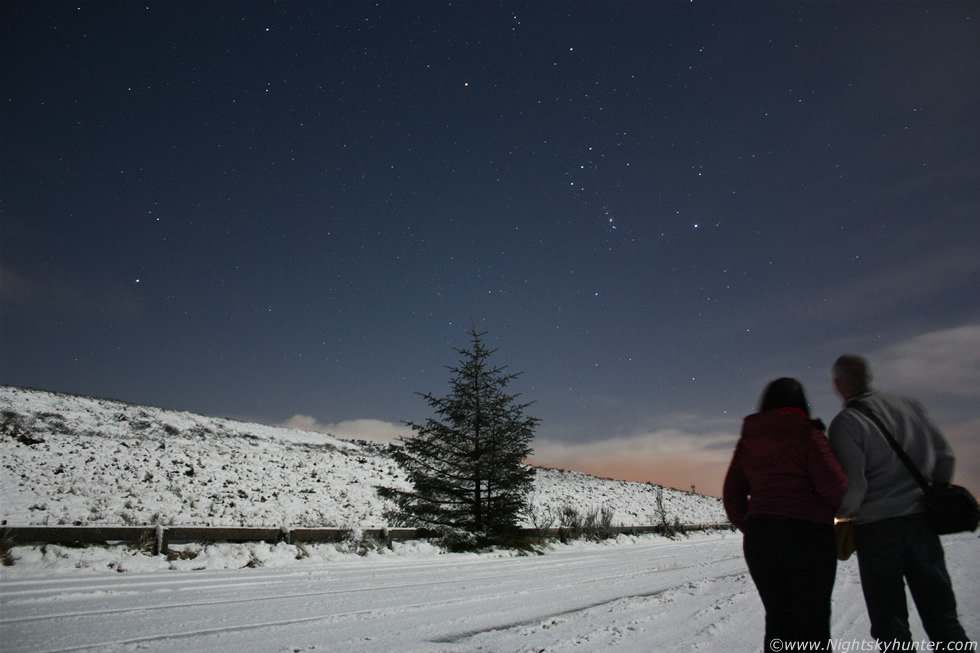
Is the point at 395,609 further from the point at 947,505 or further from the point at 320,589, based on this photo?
the point at 947,505

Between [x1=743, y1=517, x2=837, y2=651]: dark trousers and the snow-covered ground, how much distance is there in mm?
1894

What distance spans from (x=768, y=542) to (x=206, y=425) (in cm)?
3901

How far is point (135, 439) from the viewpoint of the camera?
25312 mm

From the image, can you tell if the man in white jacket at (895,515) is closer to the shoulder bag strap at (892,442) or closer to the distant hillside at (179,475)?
the shoulder bag strap at (892,442)

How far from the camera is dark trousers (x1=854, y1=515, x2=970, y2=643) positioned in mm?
2588

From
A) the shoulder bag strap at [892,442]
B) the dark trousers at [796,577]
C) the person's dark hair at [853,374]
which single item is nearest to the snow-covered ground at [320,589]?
the dark trousers at [796,577]

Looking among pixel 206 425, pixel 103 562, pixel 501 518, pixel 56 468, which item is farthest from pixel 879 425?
pixel 206 425

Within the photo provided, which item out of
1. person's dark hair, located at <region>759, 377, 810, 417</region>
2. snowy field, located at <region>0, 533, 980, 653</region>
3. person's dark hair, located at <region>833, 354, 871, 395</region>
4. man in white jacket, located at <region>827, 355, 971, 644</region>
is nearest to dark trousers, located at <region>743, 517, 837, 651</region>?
man in white jacket, located at <region>827, 355, 971, 644</region>

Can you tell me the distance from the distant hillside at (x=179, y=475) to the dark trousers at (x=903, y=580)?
12.2m

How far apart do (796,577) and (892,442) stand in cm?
102

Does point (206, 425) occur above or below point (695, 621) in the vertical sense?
above

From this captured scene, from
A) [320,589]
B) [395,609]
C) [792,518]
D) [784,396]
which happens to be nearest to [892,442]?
[784,396]

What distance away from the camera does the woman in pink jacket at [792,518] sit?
2387 millimetres

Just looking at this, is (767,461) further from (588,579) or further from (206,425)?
(206,425)
